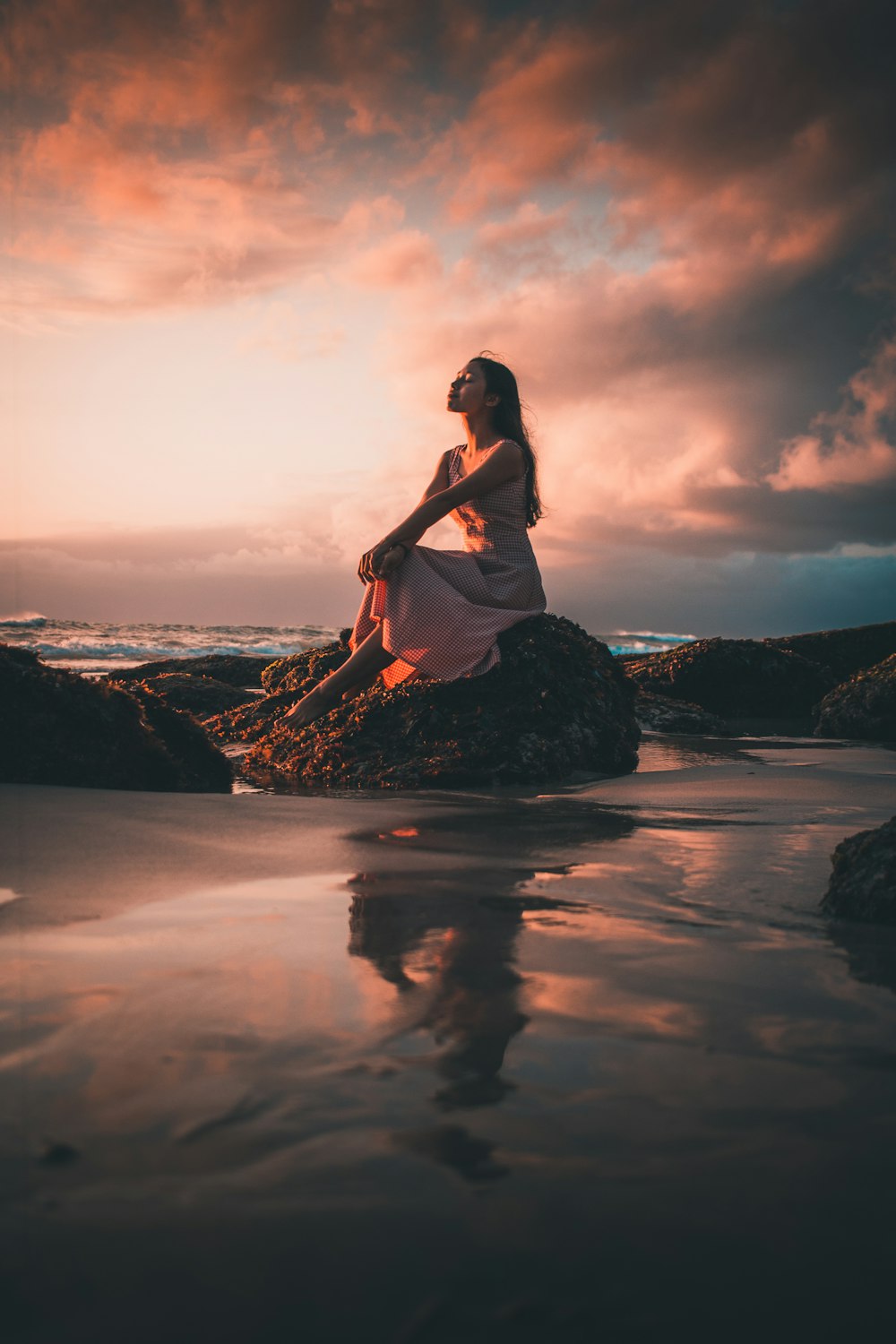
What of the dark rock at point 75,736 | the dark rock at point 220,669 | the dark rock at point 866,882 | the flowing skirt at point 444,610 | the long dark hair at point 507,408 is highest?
the long dark hair at point 507,408

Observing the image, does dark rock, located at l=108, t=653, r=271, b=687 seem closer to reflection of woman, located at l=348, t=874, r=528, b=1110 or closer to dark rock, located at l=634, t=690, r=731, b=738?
dark rock, located at l=634, t=690, r=731, b=738

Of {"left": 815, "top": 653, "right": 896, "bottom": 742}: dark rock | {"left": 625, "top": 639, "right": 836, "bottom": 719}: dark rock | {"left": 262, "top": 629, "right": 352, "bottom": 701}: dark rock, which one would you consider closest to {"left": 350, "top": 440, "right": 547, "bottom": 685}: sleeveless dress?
{"left": 262, "top": 629, "right": 352, "bottom": 701}: dark rock

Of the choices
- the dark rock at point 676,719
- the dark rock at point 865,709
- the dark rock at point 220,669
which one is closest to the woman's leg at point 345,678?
the dark rock at point 676,719

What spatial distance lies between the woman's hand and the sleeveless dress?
1.8 inches

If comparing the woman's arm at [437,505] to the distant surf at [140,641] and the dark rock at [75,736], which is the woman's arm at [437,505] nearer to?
the dark rock at [75,736]

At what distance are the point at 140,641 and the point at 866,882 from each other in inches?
1218

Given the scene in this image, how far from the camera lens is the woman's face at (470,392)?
5469mm

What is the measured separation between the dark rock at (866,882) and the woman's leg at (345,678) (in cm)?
339

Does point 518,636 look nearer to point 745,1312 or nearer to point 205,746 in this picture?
point 205,746

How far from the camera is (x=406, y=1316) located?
2.76 feet

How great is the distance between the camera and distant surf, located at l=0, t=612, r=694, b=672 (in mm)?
25656

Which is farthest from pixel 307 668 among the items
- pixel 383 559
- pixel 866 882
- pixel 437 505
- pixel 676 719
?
pixel 866 882

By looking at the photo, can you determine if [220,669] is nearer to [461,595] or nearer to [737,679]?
[737,679]

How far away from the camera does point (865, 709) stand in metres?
7.86
